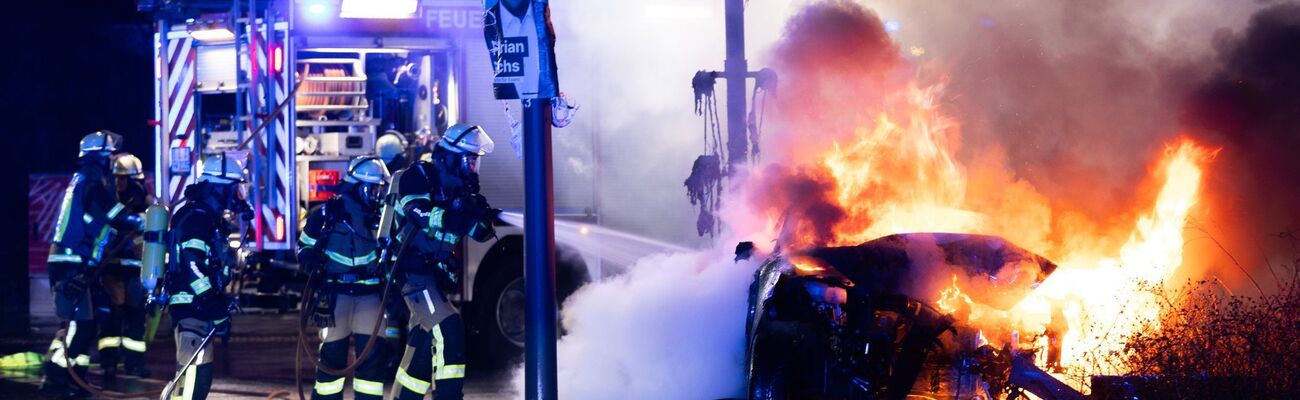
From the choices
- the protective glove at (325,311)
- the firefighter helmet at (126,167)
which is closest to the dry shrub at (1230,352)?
the protective glove at (325,311)

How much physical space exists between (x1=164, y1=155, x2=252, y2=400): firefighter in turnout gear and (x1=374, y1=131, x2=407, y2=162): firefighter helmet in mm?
2244

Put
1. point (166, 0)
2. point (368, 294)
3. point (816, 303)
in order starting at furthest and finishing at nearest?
point (166, 0) → point (368, 294) → point (816, 303)

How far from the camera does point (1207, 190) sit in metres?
8.71

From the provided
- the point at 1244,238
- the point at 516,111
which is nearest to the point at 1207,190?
the point at 1244,238

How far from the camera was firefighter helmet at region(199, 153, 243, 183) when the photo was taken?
7793 mm

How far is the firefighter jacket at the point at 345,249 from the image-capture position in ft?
25.7

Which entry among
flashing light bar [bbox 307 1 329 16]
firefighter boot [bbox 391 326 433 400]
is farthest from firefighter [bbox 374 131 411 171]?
firefighter boot [bbox 391 326 433 400]

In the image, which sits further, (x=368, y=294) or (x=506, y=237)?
(x=506, y=237)

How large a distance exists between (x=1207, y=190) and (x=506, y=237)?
5147mm

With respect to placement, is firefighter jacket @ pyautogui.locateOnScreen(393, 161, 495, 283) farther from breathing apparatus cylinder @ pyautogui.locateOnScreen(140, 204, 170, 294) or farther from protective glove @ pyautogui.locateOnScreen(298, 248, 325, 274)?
breathing apparatus cylinder @ pyautogui.locateOnScreen(140, 204, 170, 294)

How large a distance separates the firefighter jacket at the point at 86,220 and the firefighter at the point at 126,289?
0.59ft

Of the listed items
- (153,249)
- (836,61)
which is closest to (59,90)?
(153,249)

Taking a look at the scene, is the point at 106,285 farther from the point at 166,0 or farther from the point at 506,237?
the point at 506,237

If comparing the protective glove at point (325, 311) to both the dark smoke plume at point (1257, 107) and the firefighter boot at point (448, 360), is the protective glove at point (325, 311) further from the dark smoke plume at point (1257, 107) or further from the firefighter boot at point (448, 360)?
the dark smoke plume at point (1257, 107)
